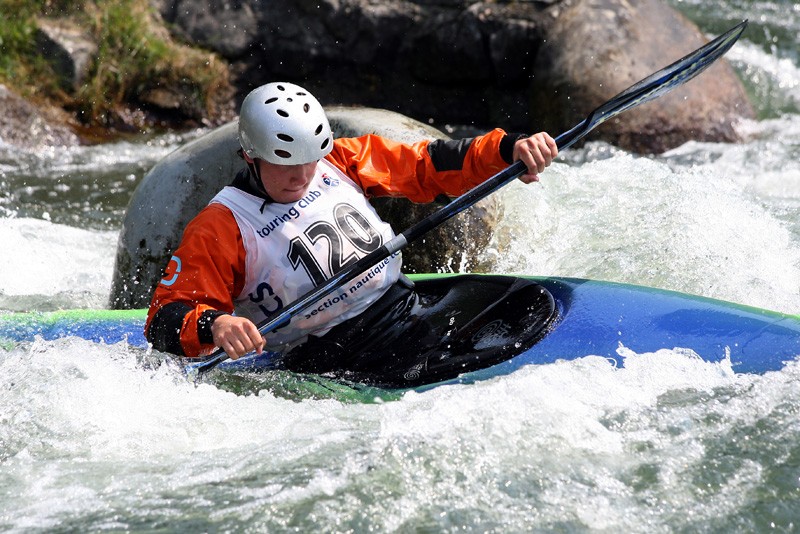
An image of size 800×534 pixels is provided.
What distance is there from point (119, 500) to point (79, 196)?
4.57 meters

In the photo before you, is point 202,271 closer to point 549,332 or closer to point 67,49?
point 549,332

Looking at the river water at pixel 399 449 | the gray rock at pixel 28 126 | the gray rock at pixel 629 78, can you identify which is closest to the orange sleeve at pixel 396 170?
the river water at pixel 399 449

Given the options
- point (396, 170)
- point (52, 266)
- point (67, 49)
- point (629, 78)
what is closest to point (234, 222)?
point (396, 170)

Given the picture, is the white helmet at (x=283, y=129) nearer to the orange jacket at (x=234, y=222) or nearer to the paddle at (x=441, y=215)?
the orange jacket at (x=234, y=222)

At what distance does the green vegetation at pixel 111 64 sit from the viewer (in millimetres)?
8055

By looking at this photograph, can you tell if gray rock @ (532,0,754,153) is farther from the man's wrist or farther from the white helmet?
the man's wrist

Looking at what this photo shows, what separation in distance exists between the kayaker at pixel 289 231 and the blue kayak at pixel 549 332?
16 centimetres

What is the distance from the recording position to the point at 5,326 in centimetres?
409

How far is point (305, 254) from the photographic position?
11.1 feet

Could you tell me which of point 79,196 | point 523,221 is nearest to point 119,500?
point 523,221

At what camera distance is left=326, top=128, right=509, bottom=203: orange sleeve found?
363cm

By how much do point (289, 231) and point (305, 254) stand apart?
0.09m

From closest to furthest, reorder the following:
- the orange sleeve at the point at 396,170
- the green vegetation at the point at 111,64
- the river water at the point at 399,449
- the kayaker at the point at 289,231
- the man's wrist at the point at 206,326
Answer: the river water at the point at 399,449 < the man's wrist at the point at 206,326 < the kayaker at the point at 289,231 < the orange sleeve at the point at 396,170 < the green vegetation at the point at 111,64

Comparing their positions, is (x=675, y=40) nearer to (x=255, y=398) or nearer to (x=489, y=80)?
(x=489, y=80)
